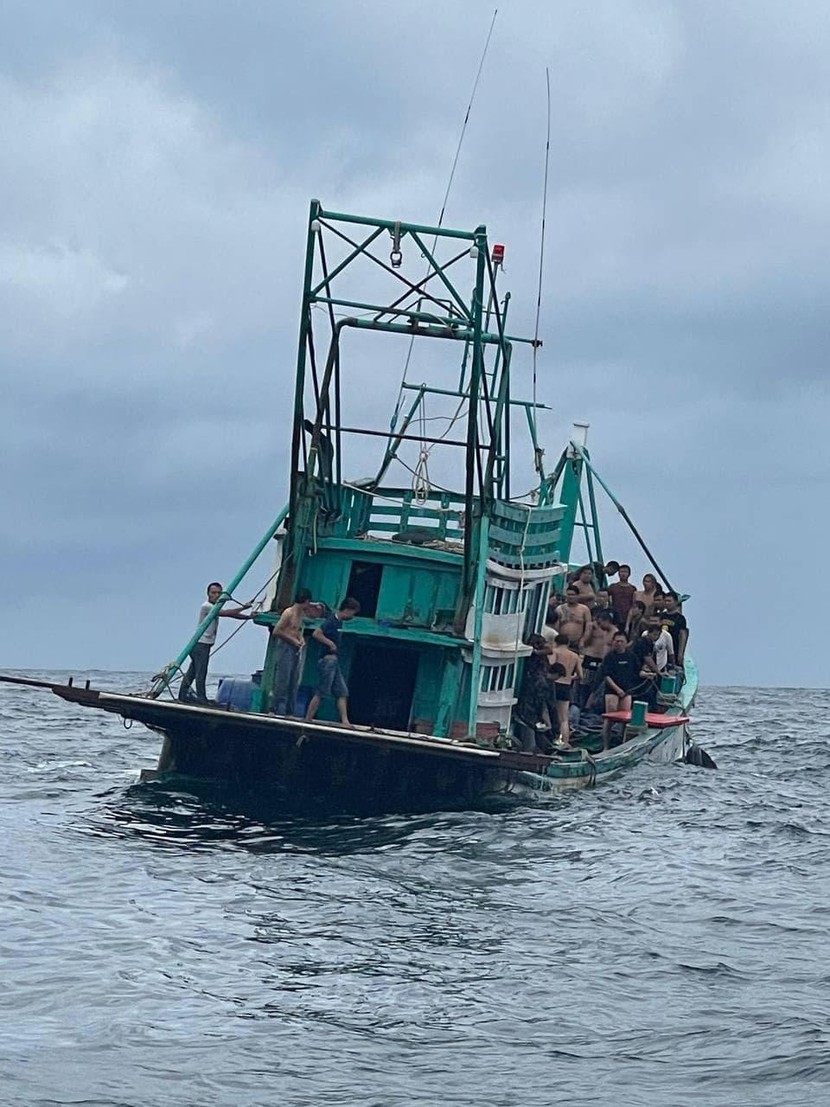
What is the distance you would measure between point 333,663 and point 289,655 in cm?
57

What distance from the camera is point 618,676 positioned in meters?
27.1

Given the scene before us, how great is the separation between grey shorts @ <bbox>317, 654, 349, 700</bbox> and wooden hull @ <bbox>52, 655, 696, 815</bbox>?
1061mm

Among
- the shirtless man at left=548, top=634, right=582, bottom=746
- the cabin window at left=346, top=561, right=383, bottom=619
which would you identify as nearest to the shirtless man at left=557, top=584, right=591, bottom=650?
the shirtless man at left=548, top=634, right=582, bottom=746

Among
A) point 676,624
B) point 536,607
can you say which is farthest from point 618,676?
point 676,624

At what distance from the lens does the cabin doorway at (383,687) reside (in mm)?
24281

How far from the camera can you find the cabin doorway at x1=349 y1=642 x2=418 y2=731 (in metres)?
24.3

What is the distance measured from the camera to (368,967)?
14164 mm

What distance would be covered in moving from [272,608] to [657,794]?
6.73 m

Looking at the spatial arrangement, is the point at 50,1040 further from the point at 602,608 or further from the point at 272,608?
the point at 602,608

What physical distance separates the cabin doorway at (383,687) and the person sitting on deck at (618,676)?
390 centimetres

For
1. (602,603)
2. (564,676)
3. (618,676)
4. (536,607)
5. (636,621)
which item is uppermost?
(602,603)

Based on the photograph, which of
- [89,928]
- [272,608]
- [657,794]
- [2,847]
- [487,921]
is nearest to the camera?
[89,928]

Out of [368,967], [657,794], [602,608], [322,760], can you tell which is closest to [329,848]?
[322,760]

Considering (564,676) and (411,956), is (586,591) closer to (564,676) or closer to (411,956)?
(564,676)
